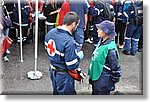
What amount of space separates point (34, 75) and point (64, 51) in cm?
107

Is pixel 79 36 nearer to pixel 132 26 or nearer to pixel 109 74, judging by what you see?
pixel 132 26

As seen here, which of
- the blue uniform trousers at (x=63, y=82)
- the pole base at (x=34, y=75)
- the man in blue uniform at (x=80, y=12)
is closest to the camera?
the blue uniform trousers at (x=63, y=82)

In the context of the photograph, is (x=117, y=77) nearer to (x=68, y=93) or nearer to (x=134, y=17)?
(x=68, y=93)

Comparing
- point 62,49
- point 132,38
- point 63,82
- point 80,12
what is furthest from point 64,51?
point 132,38

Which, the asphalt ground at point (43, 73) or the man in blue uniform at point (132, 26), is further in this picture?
the man in blue uniform at point (132, 26)

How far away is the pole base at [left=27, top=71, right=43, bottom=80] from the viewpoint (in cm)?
329

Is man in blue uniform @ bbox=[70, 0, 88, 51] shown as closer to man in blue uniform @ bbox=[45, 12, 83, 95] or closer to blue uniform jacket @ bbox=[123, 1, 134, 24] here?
blue uniform jacket @ bbox=[123, 1, 134, 24]

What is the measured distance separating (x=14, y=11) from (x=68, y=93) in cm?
142

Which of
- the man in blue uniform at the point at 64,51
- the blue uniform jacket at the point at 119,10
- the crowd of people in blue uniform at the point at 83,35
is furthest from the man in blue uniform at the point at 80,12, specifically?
the man in blue uniform at the point at 64,51

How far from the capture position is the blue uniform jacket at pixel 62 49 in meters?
2.33

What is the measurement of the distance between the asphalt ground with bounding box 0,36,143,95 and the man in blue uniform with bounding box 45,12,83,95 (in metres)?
0.36

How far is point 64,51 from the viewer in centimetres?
236

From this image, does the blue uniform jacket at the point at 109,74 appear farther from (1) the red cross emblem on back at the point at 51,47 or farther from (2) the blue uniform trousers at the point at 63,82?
(1) the red cross emblem on back at the point at 51,47

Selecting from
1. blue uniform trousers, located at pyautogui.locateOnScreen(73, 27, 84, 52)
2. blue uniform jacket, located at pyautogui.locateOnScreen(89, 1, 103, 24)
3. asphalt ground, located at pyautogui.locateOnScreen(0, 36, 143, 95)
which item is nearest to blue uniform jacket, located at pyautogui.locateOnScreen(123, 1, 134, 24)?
blue uniform jacket, located at pyautogui.locateOnScreen(89, 1, 103, 24)
